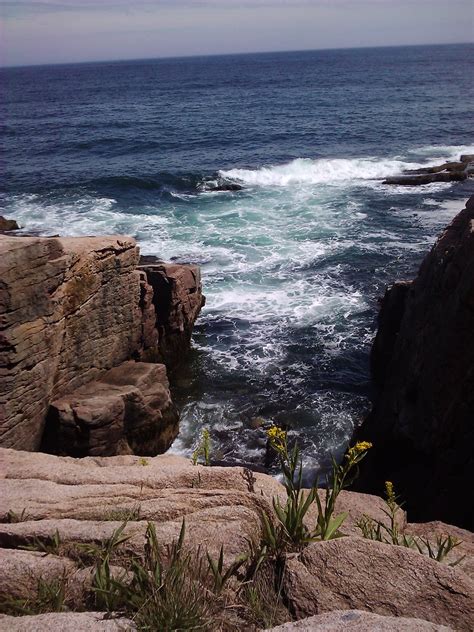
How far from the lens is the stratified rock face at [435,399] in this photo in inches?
336

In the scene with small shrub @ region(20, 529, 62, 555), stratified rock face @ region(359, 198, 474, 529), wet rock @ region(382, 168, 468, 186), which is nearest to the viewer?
small shrub @ region(20, 529, 62, 555)

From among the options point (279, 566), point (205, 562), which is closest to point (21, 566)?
point (205, 562)

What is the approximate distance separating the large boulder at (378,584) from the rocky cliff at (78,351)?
24.8ft

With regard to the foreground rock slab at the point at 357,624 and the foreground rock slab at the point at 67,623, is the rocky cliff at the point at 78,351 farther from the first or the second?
the foreground rock slab at the point at 357,624

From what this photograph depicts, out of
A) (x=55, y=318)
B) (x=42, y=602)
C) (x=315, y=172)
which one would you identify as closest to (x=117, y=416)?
(x=55, y=318)

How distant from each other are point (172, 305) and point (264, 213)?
14.5m

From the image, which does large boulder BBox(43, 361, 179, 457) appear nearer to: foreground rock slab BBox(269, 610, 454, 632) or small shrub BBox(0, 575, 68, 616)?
small shrub BBox(0, 575, 68, 616)

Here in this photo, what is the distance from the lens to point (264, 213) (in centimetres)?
2953

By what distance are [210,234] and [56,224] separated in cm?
748

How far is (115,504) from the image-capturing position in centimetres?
514

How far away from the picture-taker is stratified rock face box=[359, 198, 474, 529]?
8.55m

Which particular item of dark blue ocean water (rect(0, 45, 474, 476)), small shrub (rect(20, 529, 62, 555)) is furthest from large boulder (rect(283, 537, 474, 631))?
dark blue ocean water (rect(0, 45, 474, 476))

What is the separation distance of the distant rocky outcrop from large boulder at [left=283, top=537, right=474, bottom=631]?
32667 millimetres

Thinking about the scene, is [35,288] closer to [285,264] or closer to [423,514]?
[423,514]
